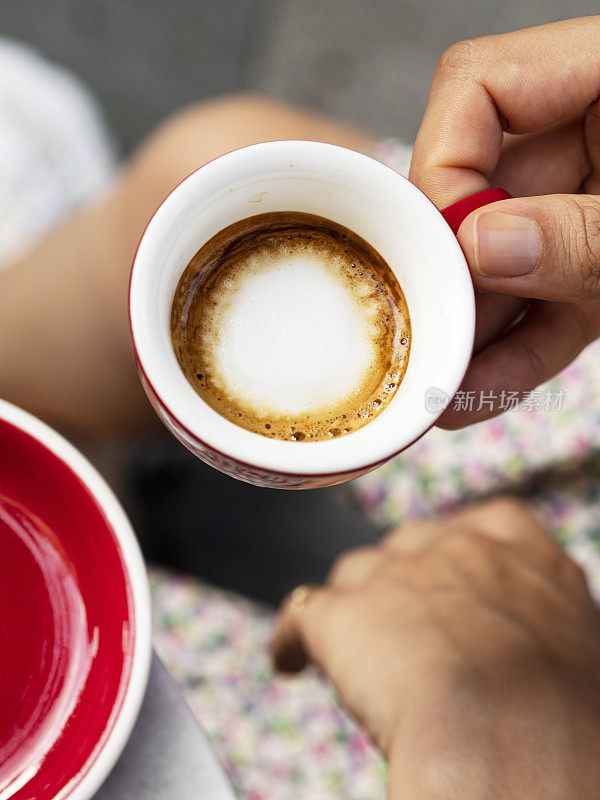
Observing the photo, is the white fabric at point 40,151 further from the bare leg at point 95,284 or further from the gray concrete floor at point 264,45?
the gray concrete floor at point 264,45

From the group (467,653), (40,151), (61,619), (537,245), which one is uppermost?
(537,245)

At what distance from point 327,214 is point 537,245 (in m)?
0.19

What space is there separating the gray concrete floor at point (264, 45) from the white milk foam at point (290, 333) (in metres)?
1.29

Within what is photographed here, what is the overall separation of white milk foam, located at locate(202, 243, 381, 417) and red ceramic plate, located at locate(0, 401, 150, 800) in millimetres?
158

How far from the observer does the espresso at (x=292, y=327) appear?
620 millimetres

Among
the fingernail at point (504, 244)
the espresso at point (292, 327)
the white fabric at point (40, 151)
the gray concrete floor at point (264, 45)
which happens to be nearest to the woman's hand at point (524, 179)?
the fingernail at point (504, 244)

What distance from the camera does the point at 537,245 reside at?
23.8 inches

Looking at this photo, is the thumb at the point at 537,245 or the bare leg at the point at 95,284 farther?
the bare leg at the point at 95,284

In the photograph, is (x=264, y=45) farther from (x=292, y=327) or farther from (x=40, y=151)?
(x=292, y=327)

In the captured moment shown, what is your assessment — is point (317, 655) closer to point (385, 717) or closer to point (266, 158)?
point (385, 717)

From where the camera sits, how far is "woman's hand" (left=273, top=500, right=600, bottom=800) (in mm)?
743

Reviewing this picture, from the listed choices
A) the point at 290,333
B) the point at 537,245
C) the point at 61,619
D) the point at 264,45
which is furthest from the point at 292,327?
the point at 264,45

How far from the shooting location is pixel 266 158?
562mm

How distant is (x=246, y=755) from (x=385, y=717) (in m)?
0.25
